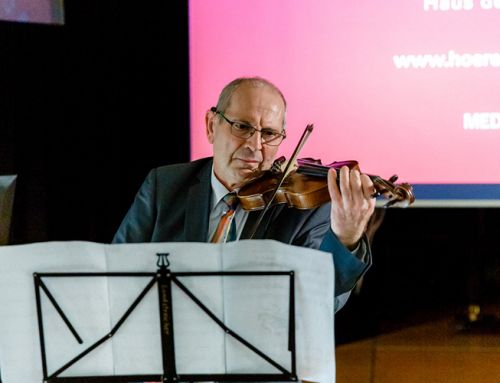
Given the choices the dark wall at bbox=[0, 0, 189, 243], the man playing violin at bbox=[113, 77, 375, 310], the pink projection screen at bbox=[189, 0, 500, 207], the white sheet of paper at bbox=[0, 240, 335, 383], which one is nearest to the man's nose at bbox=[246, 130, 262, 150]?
the man playing violin at bbox=[113, 77, 375, 310]

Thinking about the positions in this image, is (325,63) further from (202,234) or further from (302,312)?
(302,312)

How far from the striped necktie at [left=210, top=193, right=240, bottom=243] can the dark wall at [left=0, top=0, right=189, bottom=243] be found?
1.45 metres

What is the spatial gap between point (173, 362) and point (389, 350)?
88.3 inches

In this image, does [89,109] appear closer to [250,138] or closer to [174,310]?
[250,138]

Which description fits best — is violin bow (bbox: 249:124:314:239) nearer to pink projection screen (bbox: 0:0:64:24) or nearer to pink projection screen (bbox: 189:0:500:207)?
pink projection screen (bbox: 189:0:500:207)

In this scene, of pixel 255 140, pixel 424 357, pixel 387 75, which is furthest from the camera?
pixel 424 357

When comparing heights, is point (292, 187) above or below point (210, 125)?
below

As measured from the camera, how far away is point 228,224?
1.90 meters

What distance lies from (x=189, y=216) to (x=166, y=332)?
65 cm

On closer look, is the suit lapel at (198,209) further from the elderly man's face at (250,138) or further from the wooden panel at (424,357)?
the wooden panel at (424,357)

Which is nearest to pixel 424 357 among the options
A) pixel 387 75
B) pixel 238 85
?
→ pixel 387 75

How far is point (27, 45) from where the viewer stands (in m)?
3.27

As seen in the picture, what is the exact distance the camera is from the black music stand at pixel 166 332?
1312 mm

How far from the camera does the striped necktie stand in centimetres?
187
